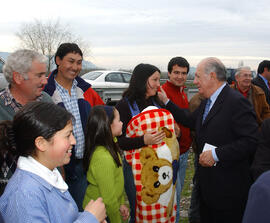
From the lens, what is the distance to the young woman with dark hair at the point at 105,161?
2291mm

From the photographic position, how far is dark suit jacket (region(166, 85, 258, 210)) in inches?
99.0

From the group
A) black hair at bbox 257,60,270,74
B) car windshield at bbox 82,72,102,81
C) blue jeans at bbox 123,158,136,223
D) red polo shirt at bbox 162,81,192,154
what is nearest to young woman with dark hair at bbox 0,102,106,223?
blue jeans at bbox 123,158,136,223

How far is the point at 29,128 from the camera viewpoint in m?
1.51

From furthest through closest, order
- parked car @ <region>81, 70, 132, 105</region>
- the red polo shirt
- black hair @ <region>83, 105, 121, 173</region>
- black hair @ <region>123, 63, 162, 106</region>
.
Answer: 1. parked car @ <region>81, 70, 132, 105</region>
2. the red polo shirt
3. black hair @ <region>123, 63, 162, 106</region>
4. black hair @ <region>83, 105, 121, 173</region>

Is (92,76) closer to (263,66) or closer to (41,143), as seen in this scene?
A: (263,66)

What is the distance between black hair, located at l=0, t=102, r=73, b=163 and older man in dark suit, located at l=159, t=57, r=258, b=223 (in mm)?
1531

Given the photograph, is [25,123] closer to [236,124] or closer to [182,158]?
[236,124]

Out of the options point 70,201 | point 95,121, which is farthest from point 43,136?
point 95,121

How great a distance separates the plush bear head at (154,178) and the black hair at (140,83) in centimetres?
71

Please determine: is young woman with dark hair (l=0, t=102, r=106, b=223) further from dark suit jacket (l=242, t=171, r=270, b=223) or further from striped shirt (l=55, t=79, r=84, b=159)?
striped shirt (l=55, t=79, r=84, b=159)

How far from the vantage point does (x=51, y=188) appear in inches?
57.2

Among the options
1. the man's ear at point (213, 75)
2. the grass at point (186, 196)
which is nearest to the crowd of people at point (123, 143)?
the man's ear at point (213, 75)

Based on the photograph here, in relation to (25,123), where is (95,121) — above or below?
below

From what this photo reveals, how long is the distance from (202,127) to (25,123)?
5.80 ft
